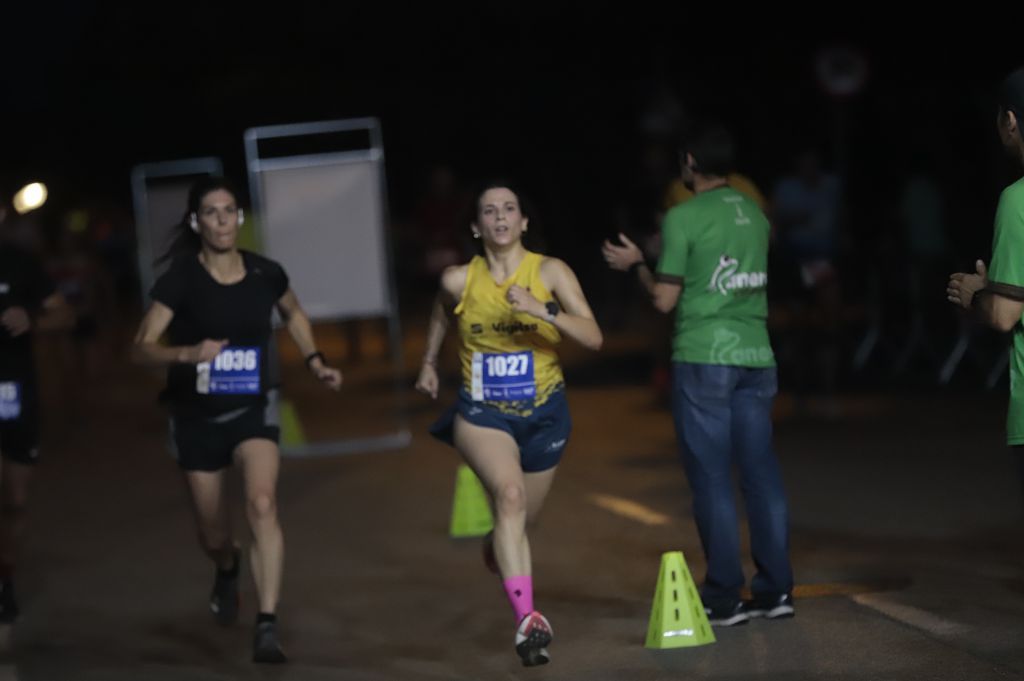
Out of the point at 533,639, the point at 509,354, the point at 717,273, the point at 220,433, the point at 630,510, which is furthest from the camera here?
the point at 630,510

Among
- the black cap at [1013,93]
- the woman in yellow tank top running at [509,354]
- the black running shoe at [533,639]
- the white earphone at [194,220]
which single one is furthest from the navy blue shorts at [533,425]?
the black cap at [1013,93]

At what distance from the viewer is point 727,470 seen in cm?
807

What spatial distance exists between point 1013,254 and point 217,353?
11.5 feet

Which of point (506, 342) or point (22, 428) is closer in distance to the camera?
point (506, 342)

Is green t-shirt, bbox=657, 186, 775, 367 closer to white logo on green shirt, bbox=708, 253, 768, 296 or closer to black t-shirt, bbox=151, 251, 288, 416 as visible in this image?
white logo on green shirt, bbox=708, 253, 768, 296

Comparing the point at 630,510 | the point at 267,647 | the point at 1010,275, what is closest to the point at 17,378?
the point at 267,647

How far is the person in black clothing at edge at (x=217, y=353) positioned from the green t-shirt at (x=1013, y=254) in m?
3.23

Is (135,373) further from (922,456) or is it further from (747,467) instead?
(747,467)

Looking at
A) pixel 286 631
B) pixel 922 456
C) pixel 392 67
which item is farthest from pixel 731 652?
pixel 392 67

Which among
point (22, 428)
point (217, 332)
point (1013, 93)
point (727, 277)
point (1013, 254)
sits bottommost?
point (22, 428)

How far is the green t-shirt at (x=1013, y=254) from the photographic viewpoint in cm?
593

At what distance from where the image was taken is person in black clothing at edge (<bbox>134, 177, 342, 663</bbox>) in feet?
26.9

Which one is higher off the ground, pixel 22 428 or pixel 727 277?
pixel 727 277

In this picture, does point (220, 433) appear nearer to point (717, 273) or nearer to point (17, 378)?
point (17, 378)
